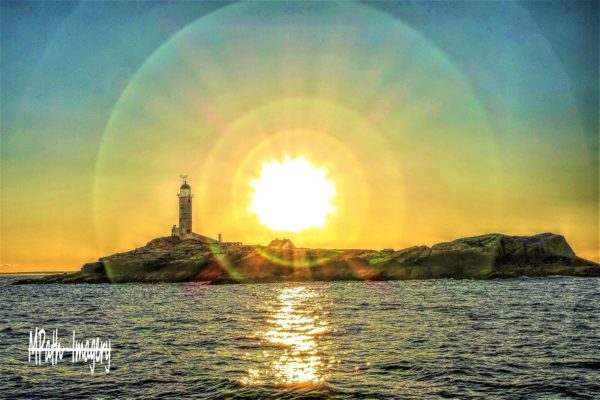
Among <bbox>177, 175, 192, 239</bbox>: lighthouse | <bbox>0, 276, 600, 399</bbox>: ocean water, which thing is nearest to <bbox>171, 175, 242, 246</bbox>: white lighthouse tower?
<bbox>177, 175, 192, 239</bbox>: lighthouse

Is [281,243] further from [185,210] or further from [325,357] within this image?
[325,357]

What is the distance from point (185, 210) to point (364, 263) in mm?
59585

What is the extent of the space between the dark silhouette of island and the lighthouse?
12862 millimetres

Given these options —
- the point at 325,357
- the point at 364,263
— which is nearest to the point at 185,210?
the point at 364,263

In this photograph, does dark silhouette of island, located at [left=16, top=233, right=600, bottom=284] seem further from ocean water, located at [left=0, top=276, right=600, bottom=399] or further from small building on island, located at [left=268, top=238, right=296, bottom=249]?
ocean water, located at [left=0, top=276, right=600, bottom=399]

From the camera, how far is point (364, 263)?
140 metres

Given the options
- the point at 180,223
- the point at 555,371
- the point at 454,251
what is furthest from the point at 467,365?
the point at 180,223

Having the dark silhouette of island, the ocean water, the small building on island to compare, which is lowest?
the ocean water

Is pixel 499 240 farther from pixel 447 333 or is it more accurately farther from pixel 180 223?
pixel 447 333

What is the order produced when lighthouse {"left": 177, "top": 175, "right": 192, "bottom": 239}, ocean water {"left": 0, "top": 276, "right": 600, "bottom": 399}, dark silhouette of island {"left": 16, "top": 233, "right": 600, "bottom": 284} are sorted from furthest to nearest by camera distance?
lighthouse {"left": 177, "top": 175, "right": 192, "bottom": 239} < dark silhouette of island {"left": 16, "top": 233, "right": 600, "bottom": 284} < ocean water {"left": 0, "top": 276, "right": 600, "bottom": 399}

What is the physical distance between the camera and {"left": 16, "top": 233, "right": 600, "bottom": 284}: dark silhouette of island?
5256 inches

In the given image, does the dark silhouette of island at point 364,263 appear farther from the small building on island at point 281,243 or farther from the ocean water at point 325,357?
the ocean water at point 325,357

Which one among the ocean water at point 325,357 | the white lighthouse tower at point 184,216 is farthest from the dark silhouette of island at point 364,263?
the ocean water at point 325,357

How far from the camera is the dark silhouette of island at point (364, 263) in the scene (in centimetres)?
13350
